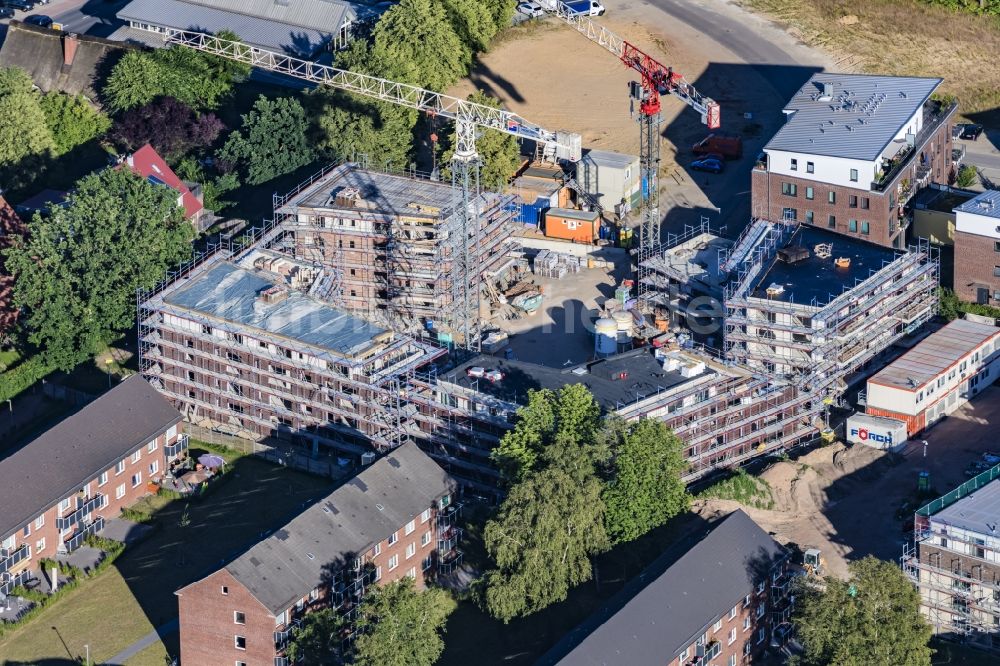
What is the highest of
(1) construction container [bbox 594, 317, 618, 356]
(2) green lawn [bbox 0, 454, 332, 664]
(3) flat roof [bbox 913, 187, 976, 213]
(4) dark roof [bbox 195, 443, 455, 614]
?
(3) flat roof [bbox 913, 187, 976, 213]

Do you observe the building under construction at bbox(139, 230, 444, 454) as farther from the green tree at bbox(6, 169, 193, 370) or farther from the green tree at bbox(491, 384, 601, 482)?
the green tree at bbox(491, 384, 601, 482)

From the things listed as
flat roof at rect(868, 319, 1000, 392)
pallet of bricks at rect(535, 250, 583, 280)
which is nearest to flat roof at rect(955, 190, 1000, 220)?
flat roof at rect(868, 319, 1000, 392)

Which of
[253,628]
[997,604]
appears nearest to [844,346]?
[997,604]

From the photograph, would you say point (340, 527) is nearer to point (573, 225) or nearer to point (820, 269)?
point (820, 269)

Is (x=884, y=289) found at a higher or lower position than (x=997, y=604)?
higher

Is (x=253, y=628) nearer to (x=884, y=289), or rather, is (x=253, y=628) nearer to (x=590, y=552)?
(x=590, y=552)

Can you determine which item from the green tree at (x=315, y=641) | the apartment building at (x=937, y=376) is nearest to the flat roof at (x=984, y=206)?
the apartment building at (x=937, y=376)
